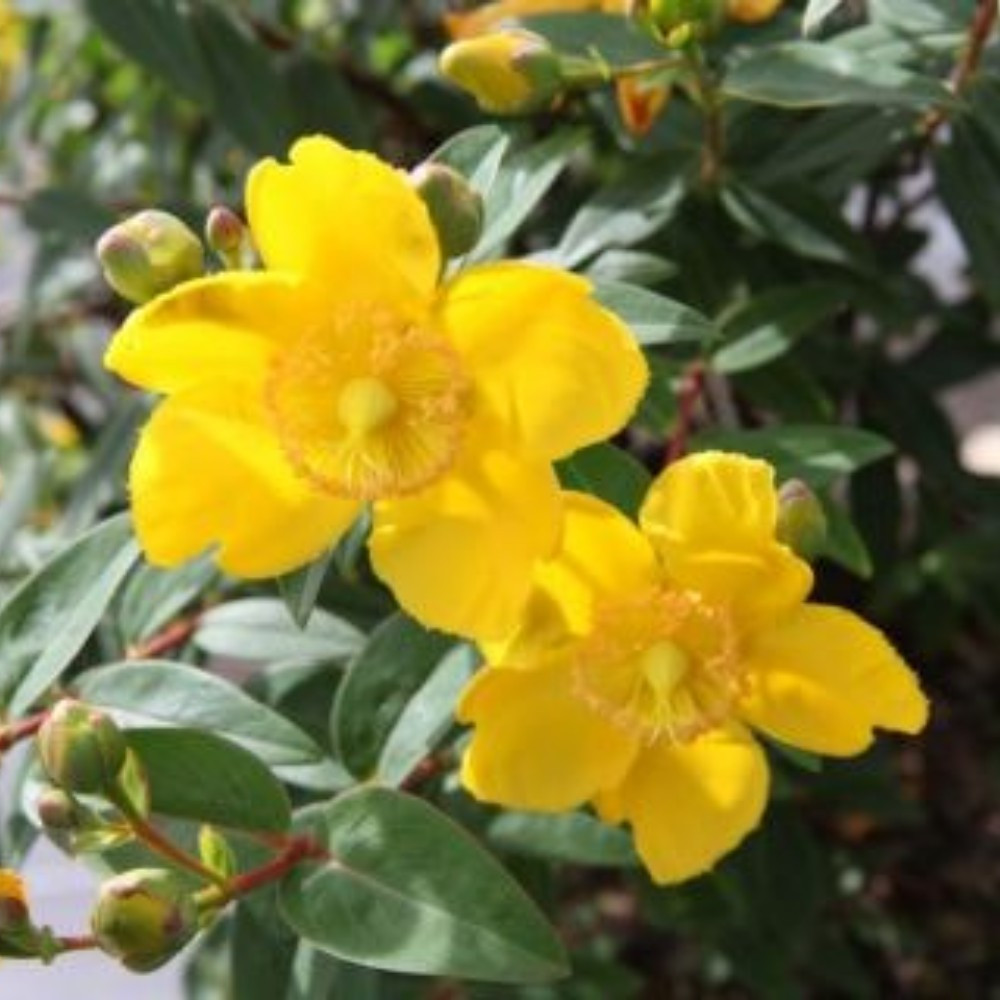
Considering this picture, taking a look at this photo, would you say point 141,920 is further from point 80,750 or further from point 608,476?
point 608,476

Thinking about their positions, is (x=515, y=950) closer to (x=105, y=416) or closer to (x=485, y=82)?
(x=485, y=82)

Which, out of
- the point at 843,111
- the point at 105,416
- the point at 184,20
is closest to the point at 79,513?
the point at 184,20

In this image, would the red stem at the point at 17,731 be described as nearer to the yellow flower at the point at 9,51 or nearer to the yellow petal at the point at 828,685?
the yellow petal at the point at 828,685

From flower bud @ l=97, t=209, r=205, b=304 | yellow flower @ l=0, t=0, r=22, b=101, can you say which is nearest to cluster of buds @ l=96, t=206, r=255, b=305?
flower bud @ l=97, t=209, r=205, b=304

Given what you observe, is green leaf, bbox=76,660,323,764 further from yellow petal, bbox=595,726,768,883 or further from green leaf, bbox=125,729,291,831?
yellow petal, bbox=595,726,768,883

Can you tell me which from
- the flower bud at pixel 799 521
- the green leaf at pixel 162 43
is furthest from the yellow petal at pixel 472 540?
the green leaf at pixel 162 43

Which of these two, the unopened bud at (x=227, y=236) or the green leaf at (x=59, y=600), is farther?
the green leaf at (x=59, y=600)
